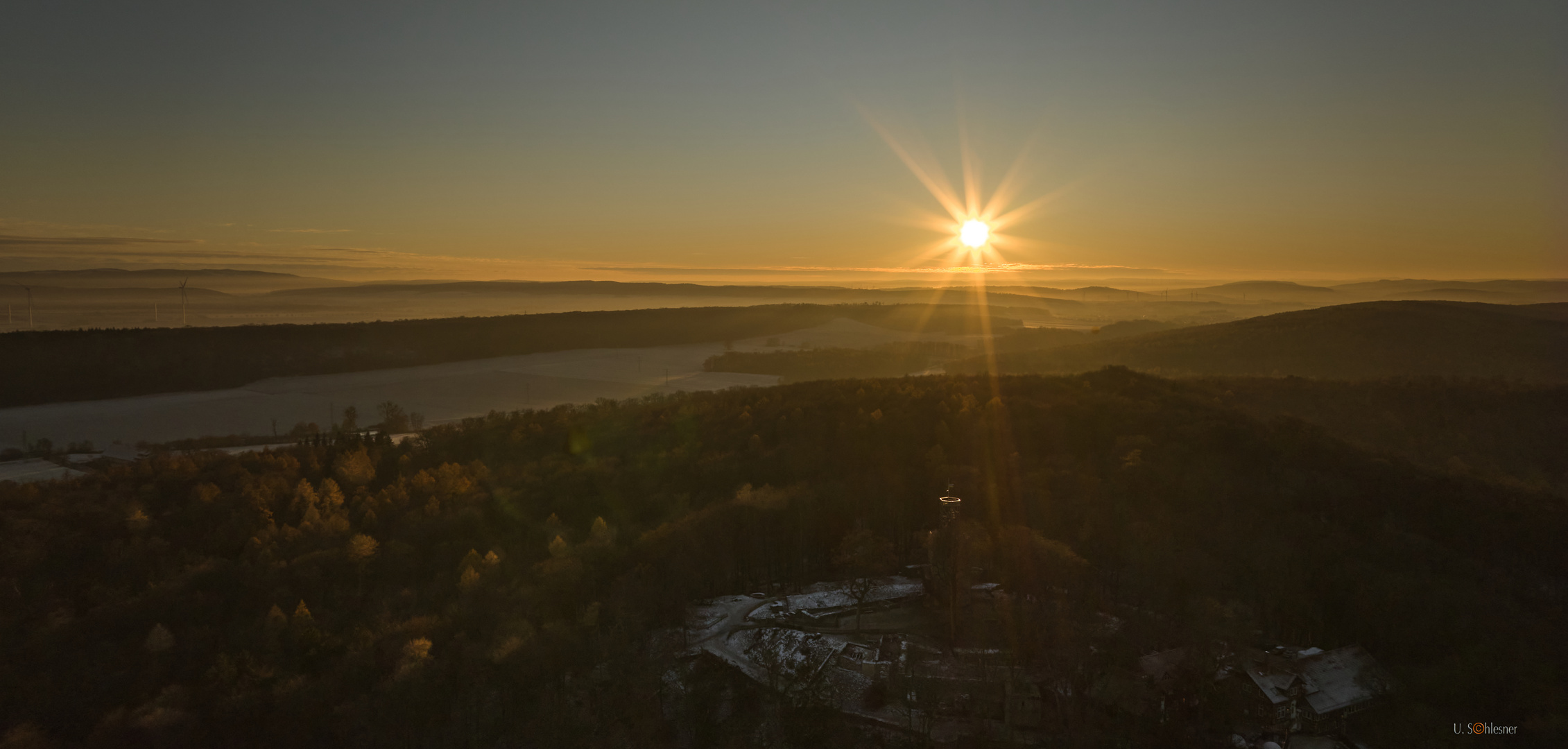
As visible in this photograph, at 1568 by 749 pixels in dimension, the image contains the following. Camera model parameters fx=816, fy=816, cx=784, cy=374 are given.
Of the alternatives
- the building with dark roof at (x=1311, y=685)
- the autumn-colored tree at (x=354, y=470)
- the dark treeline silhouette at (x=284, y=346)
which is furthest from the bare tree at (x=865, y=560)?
the dark treeline silhouette at (x=284, y=346)

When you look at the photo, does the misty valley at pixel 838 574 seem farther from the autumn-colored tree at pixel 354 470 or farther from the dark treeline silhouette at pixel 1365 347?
the dark treeline silhouette at pixel 1365 347

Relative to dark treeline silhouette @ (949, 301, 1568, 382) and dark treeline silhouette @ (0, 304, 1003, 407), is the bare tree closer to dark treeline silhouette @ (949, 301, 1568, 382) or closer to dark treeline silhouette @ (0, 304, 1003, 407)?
dark treeline silhouette @ (949, 301, 1568, 382)

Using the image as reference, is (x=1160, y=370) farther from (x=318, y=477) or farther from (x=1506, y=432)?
(x=318, y=477)

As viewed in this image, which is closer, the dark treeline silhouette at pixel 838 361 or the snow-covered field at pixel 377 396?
the snow-covered field at pixel 377 396

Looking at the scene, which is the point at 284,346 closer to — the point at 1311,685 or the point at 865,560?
the point at 865,560

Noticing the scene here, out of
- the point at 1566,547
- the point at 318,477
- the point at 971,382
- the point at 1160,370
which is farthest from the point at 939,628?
the point at 1160,370

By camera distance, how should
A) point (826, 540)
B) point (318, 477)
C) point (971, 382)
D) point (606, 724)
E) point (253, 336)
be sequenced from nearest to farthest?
point (606, 724) → point (826, 540) → point (318, 477) → point (971, 382) → point (253, 336)
